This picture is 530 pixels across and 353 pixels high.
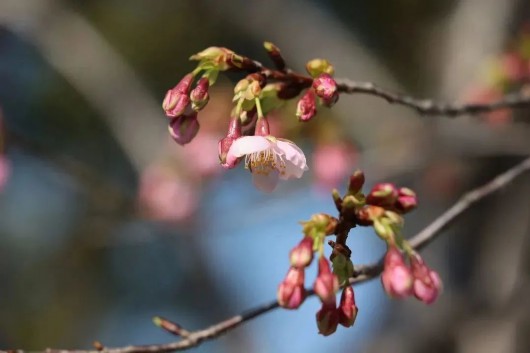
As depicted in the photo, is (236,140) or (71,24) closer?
(236,140)

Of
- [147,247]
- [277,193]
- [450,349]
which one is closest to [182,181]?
[277,193]

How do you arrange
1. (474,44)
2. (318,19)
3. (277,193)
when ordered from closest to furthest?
(277,193) < (474,44) < (318,19)

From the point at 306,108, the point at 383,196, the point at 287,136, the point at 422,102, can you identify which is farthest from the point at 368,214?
the point at 287,136

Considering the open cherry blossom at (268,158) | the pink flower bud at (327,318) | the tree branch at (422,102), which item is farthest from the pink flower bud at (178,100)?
the pink flower bud at (327,318)

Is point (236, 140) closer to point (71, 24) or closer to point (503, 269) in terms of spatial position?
point (503, 269)

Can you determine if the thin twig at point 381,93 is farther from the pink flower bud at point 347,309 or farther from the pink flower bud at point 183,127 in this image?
the pink flower bud at point 347,309

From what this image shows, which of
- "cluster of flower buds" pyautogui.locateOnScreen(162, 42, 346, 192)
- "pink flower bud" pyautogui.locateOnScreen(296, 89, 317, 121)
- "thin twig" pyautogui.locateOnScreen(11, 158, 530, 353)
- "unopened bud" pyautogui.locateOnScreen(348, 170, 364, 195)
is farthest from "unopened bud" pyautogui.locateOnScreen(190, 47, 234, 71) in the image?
"thin twig" pyautogui.locateOnScreen(11, 158, 530, 353)
